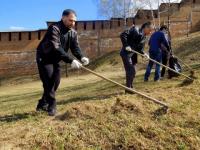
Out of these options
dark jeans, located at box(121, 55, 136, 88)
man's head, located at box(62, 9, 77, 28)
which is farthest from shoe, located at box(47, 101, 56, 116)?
dark jeans, located at box(121, 55, 136, 88)

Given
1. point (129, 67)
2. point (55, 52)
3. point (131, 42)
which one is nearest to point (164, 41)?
point (131, 42)

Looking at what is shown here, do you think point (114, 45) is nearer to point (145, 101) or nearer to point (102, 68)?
point (102, 68)

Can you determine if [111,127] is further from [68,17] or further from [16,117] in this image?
[16,117]

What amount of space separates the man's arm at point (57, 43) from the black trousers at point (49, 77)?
330mm

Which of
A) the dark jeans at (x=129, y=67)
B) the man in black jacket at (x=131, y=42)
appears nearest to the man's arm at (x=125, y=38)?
the man in black jacket at (x=131, y=42)

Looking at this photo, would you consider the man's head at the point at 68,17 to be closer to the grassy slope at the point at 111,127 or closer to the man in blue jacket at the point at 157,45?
the grassy slope at the point at 111,127

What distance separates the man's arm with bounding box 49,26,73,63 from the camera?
7203 millimetres

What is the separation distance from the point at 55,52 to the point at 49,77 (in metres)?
0.47

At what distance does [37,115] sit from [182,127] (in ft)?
7.75

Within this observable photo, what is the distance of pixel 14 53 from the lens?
111 feet

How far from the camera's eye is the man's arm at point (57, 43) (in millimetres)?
7203

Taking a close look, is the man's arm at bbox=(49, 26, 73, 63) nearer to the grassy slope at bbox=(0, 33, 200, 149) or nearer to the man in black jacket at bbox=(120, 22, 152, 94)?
the grassy slope at bbox=(0, 33, 200, 149)

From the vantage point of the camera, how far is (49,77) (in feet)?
24.7

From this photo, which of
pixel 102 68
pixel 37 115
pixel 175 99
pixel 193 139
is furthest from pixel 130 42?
pixel 102 68
